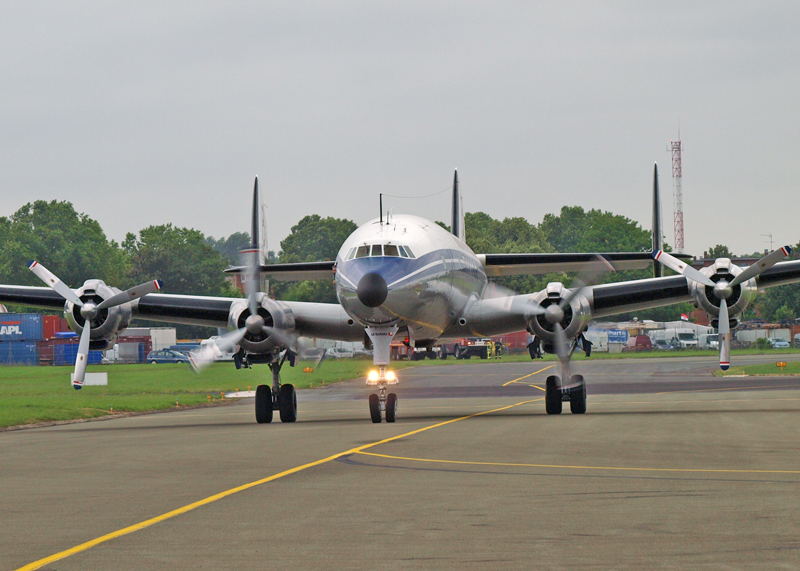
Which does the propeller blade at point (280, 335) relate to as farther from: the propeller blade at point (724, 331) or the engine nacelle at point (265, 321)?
the propeller blade at point (724, 331)

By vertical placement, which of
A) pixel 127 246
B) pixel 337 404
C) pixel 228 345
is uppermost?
pixel 127 246

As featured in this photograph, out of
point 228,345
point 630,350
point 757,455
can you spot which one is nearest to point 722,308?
point 757,455

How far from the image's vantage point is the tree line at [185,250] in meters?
126

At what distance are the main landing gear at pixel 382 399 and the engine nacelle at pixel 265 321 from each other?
4278mm

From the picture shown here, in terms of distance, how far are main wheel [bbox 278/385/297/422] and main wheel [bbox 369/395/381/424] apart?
166 inches

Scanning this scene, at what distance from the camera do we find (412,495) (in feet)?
37.0

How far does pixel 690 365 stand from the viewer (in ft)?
220

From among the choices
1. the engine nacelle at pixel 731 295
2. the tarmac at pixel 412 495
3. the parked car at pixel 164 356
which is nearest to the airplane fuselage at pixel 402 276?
the tarmac at pixel 412 495

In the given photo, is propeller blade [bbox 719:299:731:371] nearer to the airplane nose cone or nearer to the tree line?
the airplane nose cone

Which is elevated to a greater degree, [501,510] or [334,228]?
[334,228]

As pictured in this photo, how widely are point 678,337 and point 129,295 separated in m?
88.6

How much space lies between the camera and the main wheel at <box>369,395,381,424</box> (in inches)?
910

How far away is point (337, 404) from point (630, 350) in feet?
236

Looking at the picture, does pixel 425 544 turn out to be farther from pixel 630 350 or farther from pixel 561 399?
pixel 630 350
